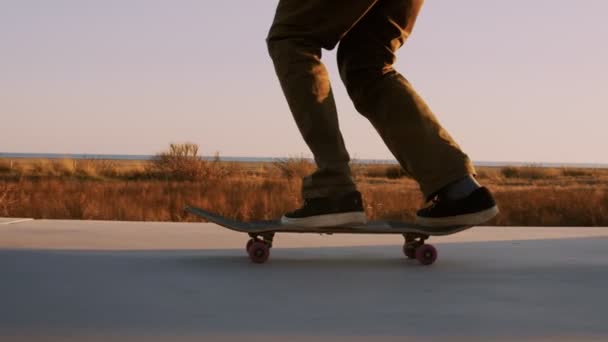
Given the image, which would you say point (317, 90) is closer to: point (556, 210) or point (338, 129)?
point (338, 129)

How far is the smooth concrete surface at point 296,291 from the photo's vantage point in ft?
3.75

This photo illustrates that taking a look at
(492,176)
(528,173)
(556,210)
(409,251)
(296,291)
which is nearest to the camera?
(296,291)

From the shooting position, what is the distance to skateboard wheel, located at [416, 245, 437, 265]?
1.78 m

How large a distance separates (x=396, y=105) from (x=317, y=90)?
0.60 ft

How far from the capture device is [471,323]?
119 centimetres

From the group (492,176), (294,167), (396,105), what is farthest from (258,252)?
(492,176)

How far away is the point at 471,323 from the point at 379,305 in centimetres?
17

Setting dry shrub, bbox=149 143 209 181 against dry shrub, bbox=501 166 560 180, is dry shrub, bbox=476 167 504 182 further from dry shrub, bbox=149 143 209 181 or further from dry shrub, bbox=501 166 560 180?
dry shrub, bbox=149 143 209 181

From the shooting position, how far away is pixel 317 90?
1778mm

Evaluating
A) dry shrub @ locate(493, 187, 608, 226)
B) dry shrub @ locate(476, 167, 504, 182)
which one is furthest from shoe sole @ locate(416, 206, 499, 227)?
dry shrub @ locate(476, 167, 504, 182)

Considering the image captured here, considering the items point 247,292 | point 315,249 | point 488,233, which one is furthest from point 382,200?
point 247,292

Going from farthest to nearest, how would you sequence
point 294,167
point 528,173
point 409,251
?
point 528,173 → point 294,167 → point 409,251

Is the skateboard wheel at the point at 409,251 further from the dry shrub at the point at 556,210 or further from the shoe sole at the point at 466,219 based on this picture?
the dry shrub at the point at 556,210

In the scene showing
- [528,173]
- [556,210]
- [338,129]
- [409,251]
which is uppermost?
[338,129]
